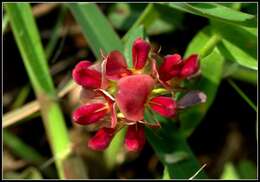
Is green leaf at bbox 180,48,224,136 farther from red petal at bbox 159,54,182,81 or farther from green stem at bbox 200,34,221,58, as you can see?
red petal at bbox 159,54,182,81

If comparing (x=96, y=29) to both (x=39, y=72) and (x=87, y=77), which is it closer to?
(x=39, y=72)

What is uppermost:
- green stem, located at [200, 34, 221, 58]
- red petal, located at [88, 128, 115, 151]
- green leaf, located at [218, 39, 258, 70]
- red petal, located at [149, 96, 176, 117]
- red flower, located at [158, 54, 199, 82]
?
red flower, located at [158, 54, 199, 82]

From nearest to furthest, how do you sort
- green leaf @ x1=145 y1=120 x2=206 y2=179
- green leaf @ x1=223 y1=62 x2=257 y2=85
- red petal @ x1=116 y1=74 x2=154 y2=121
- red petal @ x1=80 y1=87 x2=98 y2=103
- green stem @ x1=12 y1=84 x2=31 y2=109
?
1. red petal @ x1=116 y1=74 x2=154 y2=121
2. red petal @ x1=80 y1=87 x2=98 y2=103
3. green leaf @ x1=145 y1=120 x2=206 y2=179
4. green leaf @ x1=223 y1=62 x2=257 y2=85
5. green stem @ x1=12 y1=84 x2=31 y2=109

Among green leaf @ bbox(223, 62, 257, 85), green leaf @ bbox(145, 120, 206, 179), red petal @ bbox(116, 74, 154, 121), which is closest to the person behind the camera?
red petal @ bbox(116, 74, 154, 121)

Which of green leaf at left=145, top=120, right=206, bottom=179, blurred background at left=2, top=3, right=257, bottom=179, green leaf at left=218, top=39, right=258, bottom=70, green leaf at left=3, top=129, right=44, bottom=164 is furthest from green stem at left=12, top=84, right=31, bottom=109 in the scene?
green leaf at left=218, top=39, right=258, bottom=70

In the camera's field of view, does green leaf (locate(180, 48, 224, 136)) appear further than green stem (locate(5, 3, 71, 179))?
No

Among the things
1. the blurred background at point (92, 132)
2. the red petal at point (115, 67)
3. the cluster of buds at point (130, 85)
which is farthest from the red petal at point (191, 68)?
the blurred background at point (92, 132)

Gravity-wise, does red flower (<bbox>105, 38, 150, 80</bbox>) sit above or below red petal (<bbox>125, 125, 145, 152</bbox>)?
above
